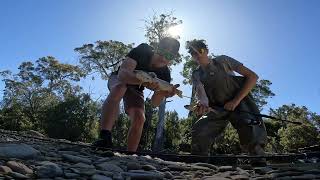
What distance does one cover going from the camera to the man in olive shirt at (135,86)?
17.3 feet

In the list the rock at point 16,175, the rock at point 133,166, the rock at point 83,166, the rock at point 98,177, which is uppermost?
the rock at point 133,166

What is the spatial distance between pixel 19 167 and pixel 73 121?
1873 cm

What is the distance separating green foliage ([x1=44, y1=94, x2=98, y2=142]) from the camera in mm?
21484

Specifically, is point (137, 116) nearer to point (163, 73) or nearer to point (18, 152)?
point (163, 73)

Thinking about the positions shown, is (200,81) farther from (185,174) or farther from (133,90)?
(185,174)

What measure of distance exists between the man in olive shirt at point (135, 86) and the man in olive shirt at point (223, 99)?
42cm

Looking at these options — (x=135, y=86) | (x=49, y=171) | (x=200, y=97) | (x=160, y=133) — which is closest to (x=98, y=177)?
(x=49, y=171)

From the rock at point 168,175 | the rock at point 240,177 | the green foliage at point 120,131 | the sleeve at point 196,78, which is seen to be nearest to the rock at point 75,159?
the rock at point 168,175

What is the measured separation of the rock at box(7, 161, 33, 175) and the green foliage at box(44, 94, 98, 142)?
17800 millimetres

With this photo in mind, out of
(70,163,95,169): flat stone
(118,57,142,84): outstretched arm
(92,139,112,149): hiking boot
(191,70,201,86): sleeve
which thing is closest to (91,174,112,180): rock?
(70,163,95,169): flat stone

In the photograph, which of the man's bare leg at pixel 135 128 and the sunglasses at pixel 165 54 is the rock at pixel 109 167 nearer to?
the man's bare leg at pixel 135 128

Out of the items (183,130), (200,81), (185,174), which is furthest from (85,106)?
(185,174)

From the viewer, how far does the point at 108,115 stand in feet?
17.2

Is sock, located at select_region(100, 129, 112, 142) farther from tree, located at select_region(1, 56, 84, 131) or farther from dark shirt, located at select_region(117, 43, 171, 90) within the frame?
tree, located at select_region(1, 56, 84, 131)
